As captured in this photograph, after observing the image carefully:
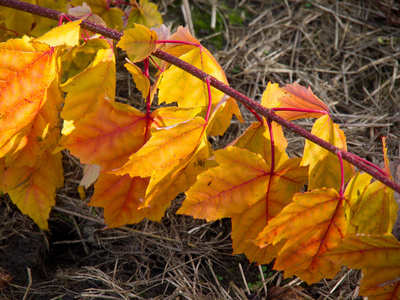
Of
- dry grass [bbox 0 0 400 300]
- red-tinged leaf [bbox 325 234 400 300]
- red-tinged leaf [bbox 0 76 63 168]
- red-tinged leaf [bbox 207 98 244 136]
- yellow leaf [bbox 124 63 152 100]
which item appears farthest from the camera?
dry grass [bbox 0 0 400 300]

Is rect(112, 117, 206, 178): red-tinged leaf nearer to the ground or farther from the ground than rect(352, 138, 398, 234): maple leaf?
farther from the ground

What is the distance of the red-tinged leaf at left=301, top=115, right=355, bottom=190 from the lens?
3.47 feet

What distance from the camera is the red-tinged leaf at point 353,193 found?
39.1 inches

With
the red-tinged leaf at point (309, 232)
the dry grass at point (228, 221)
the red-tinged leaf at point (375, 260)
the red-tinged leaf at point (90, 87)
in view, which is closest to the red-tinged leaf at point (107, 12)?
the dry grass at point (228, 221)

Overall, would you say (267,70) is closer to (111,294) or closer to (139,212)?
(139,212)

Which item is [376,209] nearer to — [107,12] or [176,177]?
[176,177]

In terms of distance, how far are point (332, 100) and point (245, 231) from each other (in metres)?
1.15

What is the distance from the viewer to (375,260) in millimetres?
945

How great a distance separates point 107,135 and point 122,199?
0.23m

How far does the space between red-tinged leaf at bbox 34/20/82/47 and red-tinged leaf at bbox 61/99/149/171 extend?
199 mm

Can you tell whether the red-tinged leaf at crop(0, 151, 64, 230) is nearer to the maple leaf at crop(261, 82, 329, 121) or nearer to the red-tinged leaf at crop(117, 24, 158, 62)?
the red-tinged leaf at crop(117, 24, 158, 62)

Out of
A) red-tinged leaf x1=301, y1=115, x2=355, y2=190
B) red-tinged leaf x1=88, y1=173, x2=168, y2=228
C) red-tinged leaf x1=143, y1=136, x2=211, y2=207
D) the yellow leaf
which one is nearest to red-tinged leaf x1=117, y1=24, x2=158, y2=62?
the yellow leaf

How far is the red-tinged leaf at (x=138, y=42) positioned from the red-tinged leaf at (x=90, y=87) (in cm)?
A: 16

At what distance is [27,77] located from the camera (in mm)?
1071
